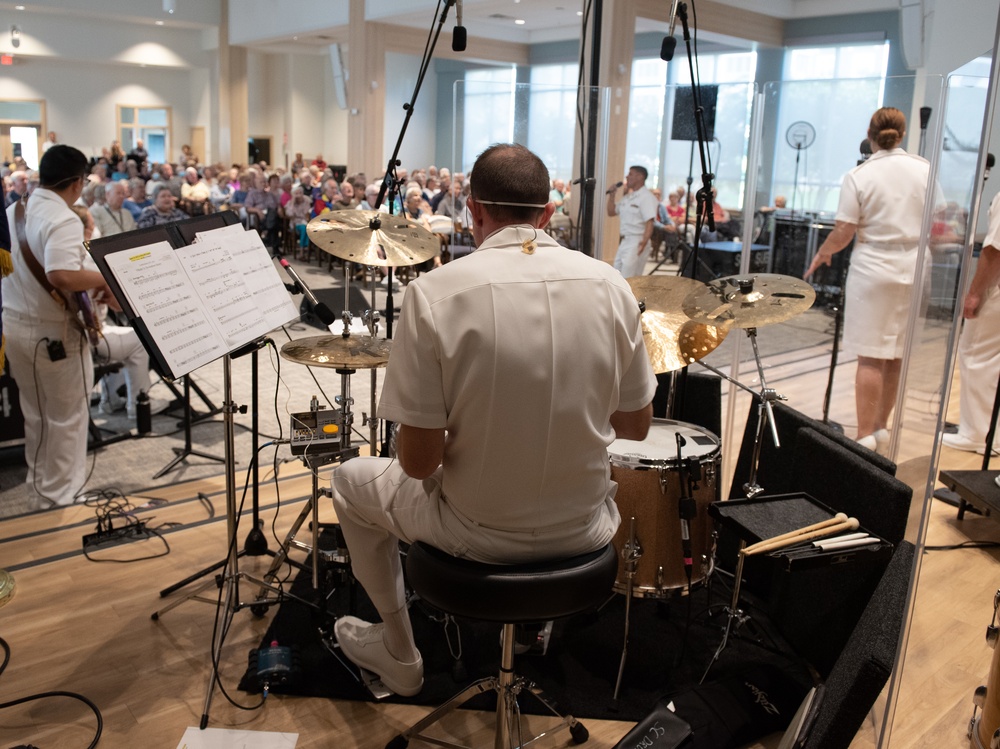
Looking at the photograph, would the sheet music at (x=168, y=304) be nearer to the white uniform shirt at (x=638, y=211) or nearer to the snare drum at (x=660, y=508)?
the snare drum at (x=660, y=508)

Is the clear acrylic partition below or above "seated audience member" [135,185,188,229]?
above

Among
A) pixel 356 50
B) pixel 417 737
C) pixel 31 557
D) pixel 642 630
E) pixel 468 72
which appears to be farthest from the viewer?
pixel 468 72

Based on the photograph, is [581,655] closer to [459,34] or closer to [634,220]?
[459,34]

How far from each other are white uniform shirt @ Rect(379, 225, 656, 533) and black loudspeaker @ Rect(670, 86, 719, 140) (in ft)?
12.4

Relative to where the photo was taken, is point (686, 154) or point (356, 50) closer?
point (686, 154)

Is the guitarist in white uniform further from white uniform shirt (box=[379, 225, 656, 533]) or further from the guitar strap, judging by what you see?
white uniform shirt (box=[379, 225, 656, 533])

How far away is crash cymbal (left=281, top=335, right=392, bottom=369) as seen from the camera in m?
2.75

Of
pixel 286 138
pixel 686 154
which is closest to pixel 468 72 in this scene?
pixel 286 138

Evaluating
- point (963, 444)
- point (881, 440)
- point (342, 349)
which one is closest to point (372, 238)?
point (342, 349)

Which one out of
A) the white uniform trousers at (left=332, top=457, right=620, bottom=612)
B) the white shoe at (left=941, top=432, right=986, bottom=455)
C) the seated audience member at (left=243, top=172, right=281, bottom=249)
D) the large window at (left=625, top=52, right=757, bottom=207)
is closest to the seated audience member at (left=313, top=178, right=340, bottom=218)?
the seated audience member at (left=243, top=172, right=281, bottom=249)

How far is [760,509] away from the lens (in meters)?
2.59

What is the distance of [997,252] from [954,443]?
135 cm

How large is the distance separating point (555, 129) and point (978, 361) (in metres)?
3.24

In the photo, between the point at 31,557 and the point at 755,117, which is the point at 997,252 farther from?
the point at 31,557
